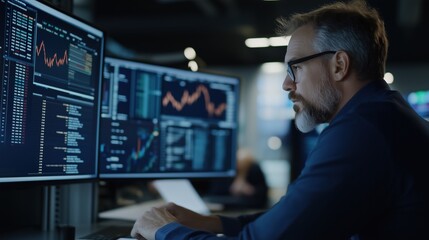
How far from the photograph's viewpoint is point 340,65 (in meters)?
1.20

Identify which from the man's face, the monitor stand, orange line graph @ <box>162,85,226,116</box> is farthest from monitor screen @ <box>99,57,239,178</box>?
the man's face

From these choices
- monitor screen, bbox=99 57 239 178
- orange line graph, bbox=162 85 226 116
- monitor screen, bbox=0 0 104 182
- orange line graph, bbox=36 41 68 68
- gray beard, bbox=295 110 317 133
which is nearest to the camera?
monitor screen, bbox=0 0 104 182

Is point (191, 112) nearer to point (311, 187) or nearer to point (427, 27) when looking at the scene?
point (311, 187)

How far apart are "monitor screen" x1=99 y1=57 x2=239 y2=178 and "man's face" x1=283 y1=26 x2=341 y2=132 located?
0.58 metres

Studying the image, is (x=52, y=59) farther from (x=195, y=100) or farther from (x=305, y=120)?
(x=195, y=100)

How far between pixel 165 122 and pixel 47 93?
65 cm

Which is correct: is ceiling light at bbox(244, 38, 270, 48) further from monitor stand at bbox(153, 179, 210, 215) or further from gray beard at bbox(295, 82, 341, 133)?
gray beard at bbox(295, 82, 341, 133)

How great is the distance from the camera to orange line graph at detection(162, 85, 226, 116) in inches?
71.2

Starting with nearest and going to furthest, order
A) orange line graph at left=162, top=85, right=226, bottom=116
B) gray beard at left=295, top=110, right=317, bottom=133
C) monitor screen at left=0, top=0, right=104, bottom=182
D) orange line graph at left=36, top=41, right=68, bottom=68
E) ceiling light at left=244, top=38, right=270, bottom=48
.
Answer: monitor screen at left=0, top=0, right=104, bottom=182 < orange line graph at left=36, top=41, right=68, bottom=68 < gray beard at left=295, top=110, right=317, bottom=133 < orange line graph at left=162, top=85, right=226, bottom=116 < ceiling light at left=244, top=38, right=270, bottom=48

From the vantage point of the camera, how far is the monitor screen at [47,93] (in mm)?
1065

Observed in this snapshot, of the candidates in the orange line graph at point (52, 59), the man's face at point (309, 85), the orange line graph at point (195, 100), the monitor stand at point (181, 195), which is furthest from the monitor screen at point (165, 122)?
the man's face at point (309, 85)

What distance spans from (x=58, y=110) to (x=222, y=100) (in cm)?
88

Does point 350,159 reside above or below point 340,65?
below

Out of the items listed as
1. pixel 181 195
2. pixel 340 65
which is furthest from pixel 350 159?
pixel 181 195
